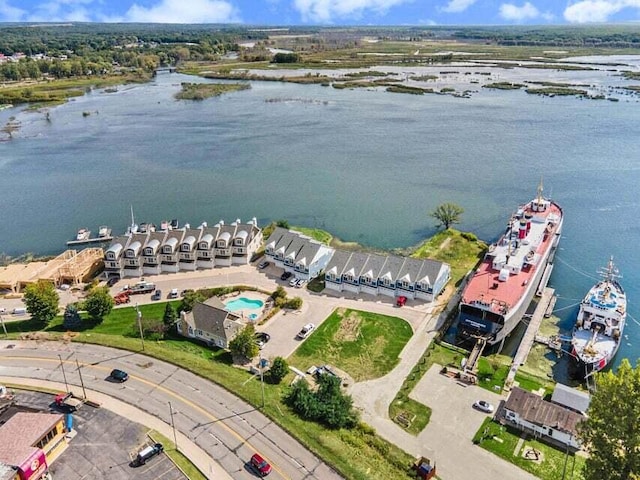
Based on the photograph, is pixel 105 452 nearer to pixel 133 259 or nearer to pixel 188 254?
pixel 133 259

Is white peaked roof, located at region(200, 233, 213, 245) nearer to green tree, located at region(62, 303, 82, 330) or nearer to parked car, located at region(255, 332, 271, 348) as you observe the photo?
green tree, located at region(62, 303, 82, 330)

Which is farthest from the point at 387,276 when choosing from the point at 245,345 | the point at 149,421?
the point at 149,421

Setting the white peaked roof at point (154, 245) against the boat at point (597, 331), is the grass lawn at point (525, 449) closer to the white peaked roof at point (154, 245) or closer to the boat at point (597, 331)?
the boat at point (597, 331)

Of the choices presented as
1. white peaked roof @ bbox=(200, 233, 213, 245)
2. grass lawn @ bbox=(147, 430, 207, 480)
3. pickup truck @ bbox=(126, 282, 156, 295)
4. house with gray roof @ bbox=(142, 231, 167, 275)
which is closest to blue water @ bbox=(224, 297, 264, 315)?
pickup truck @ bbox=(126, 282, 156, 295)

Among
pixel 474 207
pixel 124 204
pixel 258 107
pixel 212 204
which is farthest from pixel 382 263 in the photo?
pixel 258 107

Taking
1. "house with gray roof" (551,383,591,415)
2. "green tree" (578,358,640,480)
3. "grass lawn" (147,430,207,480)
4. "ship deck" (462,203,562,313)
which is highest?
"green tree" (578,358,640,480)

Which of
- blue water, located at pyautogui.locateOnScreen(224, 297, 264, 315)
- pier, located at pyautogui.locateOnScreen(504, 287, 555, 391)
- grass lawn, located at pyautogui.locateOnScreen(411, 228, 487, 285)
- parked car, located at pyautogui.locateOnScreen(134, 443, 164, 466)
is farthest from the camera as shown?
grass lawn, located at pyautogui.locateOnScreen(411, 228, 487, 285)
